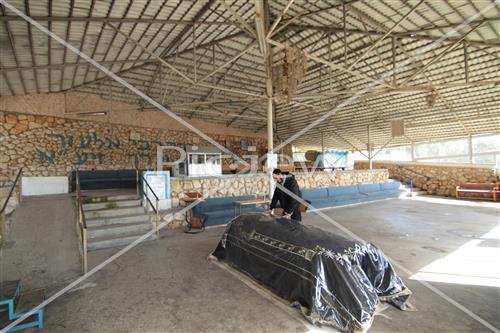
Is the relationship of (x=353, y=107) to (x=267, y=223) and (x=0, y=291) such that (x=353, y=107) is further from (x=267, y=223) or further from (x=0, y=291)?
(x=0, y=291)

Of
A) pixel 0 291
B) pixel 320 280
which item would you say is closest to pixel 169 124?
pixel 0 291

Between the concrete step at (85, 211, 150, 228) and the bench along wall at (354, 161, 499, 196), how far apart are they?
621 inches

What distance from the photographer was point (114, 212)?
6426 mm

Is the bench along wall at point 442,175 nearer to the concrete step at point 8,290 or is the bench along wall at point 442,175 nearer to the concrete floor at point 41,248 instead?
the concrete floor at point 41,248

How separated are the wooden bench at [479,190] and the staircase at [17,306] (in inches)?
653

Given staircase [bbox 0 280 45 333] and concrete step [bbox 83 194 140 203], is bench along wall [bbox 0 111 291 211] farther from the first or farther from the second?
staircase [bbox 0 280 45 333]

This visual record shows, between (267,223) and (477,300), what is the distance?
2.79 m

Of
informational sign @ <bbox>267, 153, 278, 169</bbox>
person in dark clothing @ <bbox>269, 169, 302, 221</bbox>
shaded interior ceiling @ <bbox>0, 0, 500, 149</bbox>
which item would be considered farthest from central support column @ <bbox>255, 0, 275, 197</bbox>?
person in dark clothing @ <bbox>269, 169, 302, 221</bbox>

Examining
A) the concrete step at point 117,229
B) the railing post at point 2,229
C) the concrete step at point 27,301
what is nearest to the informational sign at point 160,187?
the concrete step at point 117,229

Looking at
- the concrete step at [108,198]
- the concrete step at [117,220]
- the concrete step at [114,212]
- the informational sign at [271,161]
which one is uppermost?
the informational sign at [271,161]

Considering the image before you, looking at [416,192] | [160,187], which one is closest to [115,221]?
[160,187]

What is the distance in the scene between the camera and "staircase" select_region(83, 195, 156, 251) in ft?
18.3

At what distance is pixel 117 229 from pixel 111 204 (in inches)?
43.0

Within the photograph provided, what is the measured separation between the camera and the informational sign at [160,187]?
7.29 meters
